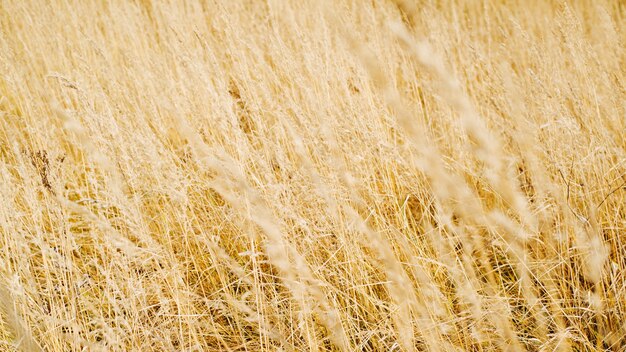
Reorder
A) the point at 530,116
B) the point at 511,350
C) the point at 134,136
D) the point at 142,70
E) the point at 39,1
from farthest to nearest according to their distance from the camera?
the point at 39,1, the point at 142,70, the point at 530,116, the point at 134,136, the point at 511,350

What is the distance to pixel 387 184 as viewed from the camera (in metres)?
1.65

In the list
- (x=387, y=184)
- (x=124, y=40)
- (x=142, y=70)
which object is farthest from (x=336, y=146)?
(x=124, y=40)

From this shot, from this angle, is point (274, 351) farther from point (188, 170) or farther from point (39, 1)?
point (39, 1)

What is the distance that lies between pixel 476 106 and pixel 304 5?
1.50m

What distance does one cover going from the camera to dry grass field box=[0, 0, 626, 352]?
1119 mm

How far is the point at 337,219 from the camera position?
4.28 ft

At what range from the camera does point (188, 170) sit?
190 cm

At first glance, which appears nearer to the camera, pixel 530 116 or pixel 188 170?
pixel 530 116

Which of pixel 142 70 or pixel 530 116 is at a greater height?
pixel 142 70

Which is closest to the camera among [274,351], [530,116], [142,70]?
[274,351]

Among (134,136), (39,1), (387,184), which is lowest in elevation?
(387,184)

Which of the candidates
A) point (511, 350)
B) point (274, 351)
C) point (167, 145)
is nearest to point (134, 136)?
point (167, 145)

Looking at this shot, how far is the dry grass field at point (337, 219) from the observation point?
3.67 ft

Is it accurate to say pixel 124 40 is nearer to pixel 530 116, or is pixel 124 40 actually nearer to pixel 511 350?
pixel 530 116
